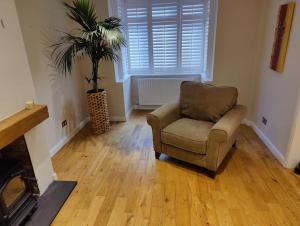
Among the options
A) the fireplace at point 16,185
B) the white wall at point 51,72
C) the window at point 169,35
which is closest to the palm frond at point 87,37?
the white wall at point 51,72

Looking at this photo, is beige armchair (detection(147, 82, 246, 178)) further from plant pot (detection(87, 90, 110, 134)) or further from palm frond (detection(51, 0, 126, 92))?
palm frond (detection(51, 0, 126, 92))

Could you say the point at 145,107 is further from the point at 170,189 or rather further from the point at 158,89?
the point at 170,189

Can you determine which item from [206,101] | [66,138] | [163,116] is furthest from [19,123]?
[206,101]

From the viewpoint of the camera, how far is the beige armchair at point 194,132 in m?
2.08

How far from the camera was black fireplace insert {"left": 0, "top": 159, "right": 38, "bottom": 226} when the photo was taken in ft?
5.03

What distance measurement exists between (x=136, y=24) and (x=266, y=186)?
3.25 meters

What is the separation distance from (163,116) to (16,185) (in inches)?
61.5

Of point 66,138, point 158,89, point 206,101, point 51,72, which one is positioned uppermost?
point 51,72

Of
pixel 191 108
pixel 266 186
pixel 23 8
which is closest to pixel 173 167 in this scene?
pixel 191 108

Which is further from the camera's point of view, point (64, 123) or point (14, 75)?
point (64, 123)

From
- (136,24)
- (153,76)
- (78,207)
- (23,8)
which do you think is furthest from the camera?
(153,76)

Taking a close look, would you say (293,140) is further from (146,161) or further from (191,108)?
(146,161)

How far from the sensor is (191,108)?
2666 millimetres

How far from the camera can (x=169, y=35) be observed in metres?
3.80
